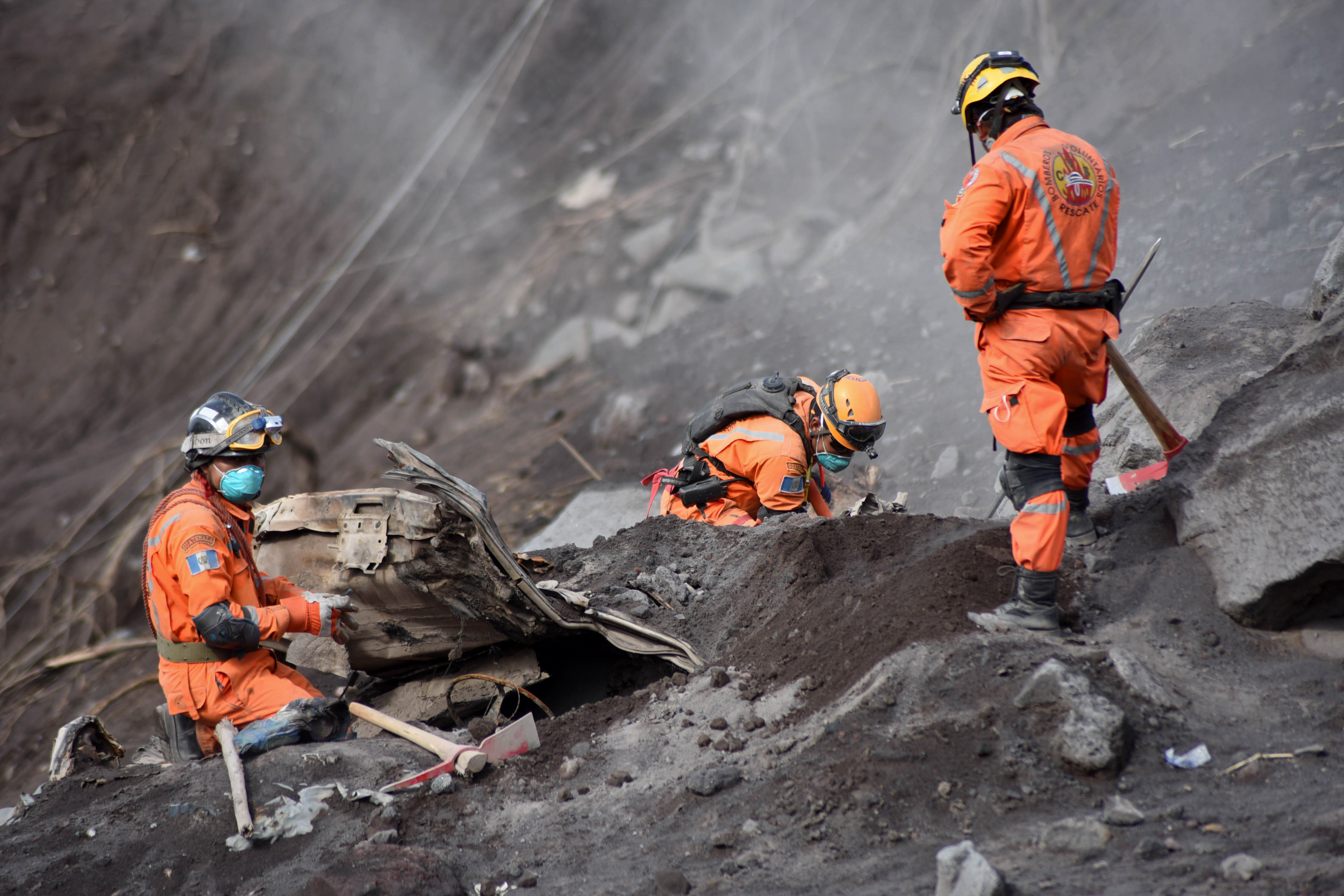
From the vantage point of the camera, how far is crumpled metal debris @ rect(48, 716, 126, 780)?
3.62 meters

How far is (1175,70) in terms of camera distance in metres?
9.77

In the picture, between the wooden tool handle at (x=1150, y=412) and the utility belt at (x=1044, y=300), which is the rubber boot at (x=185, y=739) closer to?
the utility belt at (x=1044, y=300)

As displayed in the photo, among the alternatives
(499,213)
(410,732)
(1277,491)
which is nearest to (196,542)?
(410,732)

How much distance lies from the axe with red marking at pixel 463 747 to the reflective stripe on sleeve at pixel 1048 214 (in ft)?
8.47

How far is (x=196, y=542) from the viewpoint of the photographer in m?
3.71

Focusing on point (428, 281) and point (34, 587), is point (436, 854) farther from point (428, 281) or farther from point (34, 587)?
point (428, 281)

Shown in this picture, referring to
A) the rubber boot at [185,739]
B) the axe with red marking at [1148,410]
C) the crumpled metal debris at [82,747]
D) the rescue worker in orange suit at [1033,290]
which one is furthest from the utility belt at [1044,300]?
the crumpled metal debris at [82,747]

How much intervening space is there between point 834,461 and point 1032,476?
2.44 m

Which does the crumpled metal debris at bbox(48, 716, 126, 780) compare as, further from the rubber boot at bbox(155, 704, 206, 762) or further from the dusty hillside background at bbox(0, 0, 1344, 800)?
the dusty hillside background at bbox(0, 0, 1344, 800)

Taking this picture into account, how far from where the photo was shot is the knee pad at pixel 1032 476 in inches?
124

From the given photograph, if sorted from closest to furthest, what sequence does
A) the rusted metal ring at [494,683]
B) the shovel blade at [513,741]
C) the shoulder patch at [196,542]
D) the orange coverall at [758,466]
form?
the shovel blade at [513,741]
the shoulder patch at [196,542]
the rusted metal ring at [494,683]
the orange coverall at [758,466]

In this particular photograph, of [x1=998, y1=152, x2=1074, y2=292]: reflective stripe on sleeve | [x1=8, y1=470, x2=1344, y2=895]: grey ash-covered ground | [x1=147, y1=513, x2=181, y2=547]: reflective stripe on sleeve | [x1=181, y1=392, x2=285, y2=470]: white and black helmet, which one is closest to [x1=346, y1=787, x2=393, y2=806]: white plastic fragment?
[x1=8, y1=470, x2=1344, y2=895]: grey ash-covered ground

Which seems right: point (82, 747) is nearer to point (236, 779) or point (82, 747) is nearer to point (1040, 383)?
point (236, 779)

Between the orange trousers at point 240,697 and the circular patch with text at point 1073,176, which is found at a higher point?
the circular patch with text at point 1073,176
